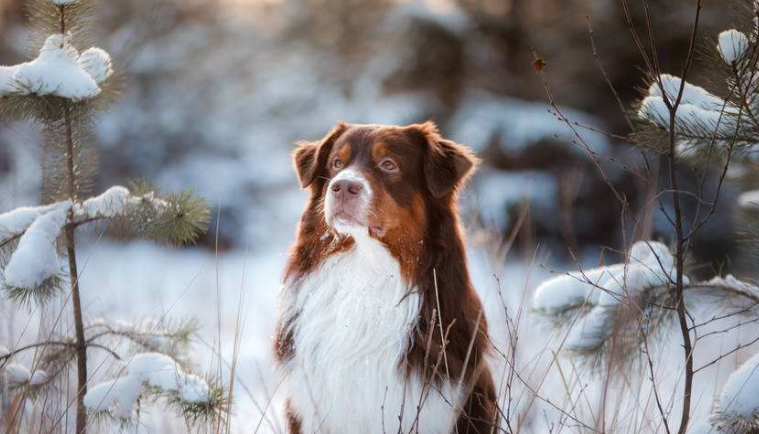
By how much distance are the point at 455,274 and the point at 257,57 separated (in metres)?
15.2

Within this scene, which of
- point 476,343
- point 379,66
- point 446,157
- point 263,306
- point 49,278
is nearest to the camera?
point 49,278

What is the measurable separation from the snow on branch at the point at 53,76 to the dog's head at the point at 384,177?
46.0 inches

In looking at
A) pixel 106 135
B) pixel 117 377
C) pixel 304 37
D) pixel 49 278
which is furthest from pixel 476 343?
pixel 304 37

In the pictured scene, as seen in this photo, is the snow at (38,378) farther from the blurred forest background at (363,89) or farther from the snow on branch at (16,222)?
the blurred forest background at (363,89)

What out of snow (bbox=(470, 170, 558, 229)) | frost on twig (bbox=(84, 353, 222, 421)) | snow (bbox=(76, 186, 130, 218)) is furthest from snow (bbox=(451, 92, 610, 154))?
frost on twig (bbox=(84, 353, 222, 421))

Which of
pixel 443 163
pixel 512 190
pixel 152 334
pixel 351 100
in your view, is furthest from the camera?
pixel 351 100

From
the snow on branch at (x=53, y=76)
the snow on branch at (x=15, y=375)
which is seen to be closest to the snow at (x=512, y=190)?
the snow on branch at (x=53, y=76)

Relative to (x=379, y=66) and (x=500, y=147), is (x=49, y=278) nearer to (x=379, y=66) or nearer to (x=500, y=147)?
(x=500, y=147)

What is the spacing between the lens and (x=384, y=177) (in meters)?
3.79

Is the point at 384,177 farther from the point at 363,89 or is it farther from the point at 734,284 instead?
the point at 363,89

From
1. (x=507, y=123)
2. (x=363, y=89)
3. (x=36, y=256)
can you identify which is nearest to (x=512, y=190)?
(x=507, y=123)

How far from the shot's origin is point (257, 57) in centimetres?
1800

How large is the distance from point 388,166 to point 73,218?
1.49 m

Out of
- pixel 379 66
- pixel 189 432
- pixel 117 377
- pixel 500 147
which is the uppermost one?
pixel 379 66
